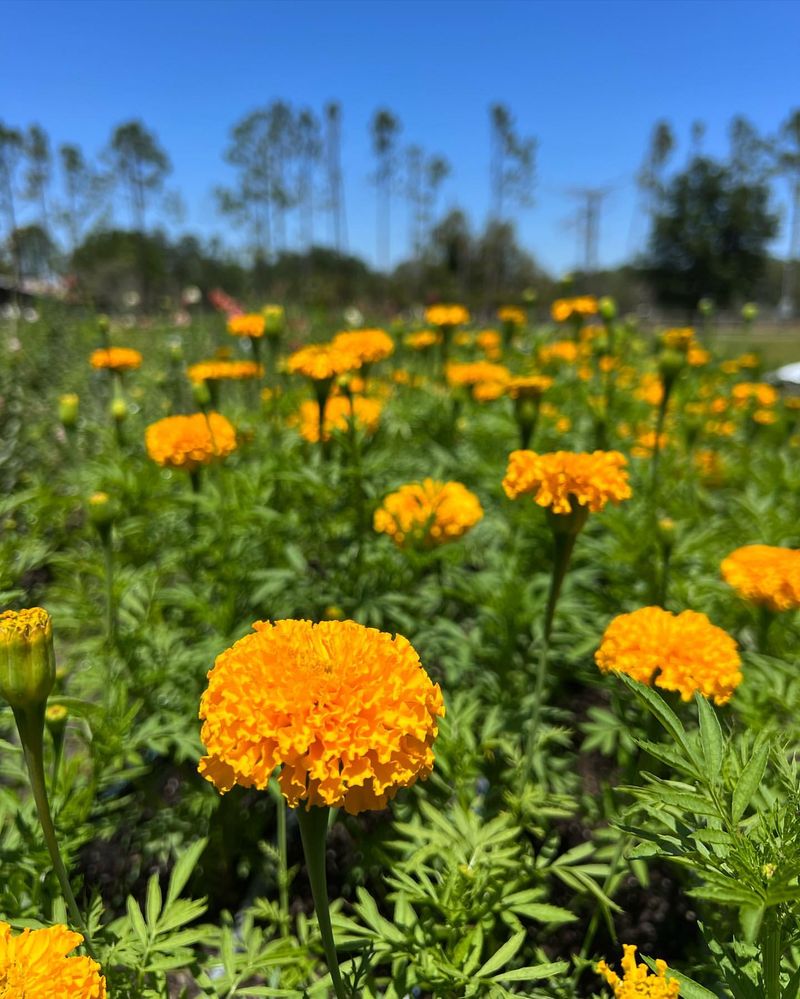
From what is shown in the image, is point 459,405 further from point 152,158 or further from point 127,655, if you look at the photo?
point 152,158

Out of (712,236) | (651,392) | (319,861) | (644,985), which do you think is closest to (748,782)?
(644,985)

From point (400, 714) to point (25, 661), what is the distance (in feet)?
1.59

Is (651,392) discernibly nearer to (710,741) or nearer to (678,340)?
(678,340)

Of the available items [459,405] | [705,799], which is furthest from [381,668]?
[459,405]

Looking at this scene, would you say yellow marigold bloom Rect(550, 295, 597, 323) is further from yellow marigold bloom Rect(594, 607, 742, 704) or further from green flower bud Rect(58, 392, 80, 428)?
yellow marigold bloom Rect(594, 607, 742, 704)

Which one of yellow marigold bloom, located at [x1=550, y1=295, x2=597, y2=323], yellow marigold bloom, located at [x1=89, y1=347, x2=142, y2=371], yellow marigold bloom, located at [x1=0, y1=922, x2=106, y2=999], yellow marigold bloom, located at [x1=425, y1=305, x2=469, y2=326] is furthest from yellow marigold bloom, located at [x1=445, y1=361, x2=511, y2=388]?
yellow marigold bloom, located at [x1=0, y1=922, x2=106, y2=999]

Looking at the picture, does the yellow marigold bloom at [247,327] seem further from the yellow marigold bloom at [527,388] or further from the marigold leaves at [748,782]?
the marigold leaves at [748,782]

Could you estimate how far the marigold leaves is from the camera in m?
0.74

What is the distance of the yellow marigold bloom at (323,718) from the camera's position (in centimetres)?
72

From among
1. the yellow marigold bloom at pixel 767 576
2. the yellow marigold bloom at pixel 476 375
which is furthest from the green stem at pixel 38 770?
the yellow marigold bloom at pixel 476 375

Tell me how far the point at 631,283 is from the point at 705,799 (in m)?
34.5

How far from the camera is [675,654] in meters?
1.19

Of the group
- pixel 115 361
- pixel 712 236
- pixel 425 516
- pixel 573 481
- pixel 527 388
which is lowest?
pixel 425 516

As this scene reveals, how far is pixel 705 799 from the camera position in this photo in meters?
0.74
